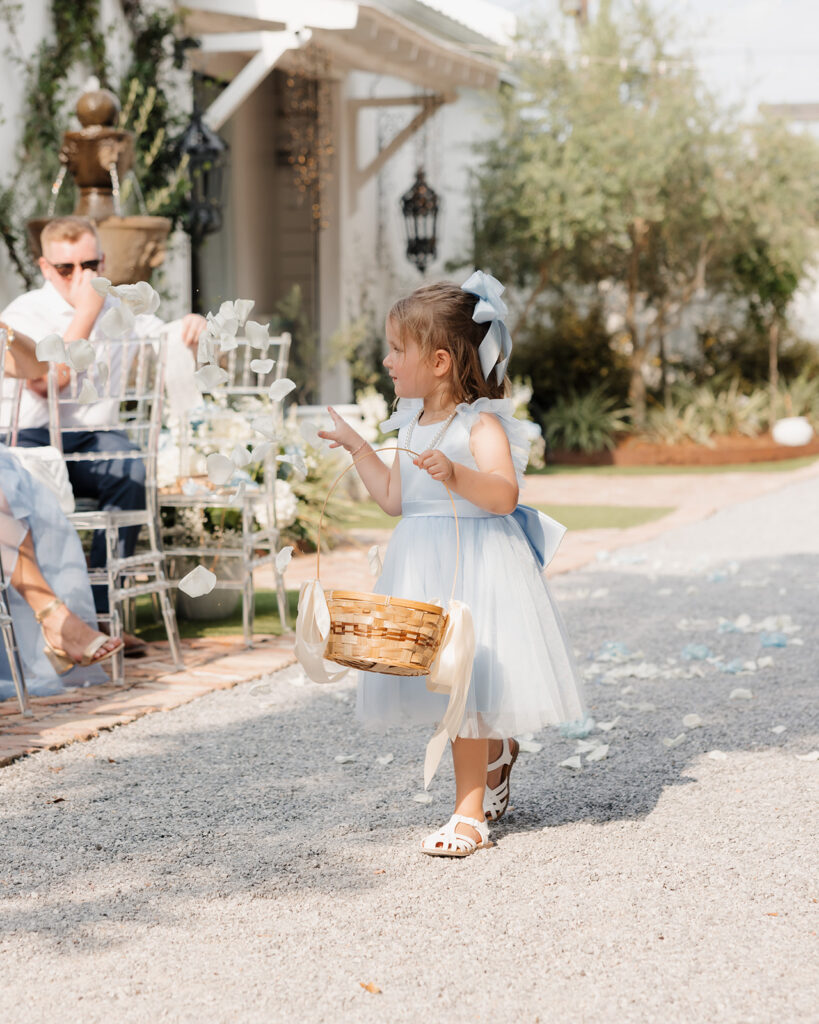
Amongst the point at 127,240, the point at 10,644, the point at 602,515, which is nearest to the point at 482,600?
the point at 10,644

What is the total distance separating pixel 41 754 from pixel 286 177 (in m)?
11.0

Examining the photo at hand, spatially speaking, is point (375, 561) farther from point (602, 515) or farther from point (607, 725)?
point (602, 515)

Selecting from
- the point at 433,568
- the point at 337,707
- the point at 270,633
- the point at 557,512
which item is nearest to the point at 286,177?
the point at 557,512

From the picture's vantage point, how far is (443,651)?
97.3 inches

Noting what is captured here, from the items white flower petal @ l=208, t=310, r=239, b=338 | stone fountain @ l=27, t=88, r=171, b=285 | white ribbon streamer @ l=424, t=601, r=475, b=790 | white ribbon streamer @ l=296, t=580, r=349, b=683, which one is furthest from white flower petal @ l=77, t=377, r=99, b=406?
stone fountain @ l=27, t=88, r=171, b=285

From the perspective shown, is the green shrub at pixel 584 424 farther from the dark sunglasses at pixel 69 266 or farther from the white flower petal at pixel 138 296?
the white flower petal at pixel 138 296

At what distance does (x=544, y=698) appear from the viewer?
104 inches

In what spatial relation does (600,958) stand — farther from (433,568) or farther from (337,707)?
(337,707)

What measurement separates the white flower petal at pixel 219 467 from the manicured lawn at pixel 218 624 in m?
2.55

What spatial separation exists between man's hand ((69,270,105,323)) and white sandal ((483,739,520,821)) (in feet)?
7.76

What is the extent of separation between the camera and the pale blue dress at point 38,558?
397 cm

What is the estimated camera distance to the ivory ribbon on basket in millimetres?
2471

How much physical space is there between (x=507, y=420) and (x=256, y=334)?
57 centimetres

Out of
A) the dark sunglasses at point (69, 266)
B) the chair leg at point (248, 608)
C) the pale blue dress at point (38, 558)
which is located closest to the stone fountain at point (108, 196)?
the dark sunglasses at point (69, 266)
